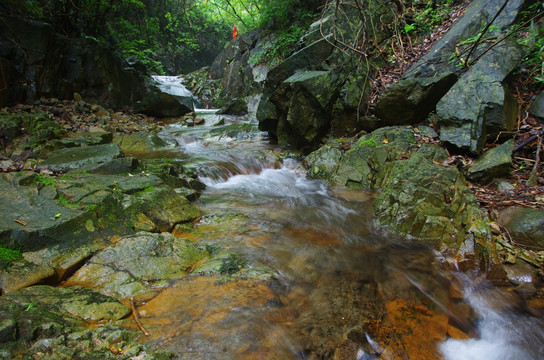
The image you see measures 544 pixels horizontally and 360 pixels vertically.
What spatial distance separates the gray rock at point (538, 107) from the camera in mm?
4113

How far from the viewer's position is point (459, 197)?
365 centimetres

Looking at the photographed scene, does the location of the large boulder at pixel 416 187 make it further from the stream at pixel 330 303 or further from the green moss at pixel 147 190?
Result: the green moss at pixel 147 190

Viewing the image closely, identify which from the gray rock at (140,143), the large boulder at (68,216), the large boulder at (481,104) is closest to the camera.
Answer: the large boulder at (68,216)

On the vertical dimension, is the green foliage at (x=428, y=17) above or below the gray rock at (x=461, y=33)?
above

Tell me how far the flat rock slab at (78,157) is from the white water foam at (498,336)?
227 inches

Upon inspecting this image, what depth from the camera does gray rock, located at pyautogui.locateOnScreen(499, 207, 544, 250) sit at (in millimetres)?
2877

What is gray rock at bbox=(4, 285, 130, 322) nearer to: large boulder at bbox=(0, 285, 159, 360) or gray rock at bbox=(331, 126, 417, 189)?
large boulder at bbox=(0, 285, 159, 360)

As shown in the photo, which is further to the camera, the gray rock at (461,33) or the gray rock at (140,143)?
the gray rock at (140,143)

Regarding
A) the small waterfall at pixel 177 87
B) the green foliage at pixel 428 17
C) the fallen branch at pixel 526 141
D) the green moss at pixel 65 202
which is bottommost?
the green moss at pixel 65 202

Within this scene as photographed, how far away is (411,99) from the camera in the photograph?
5.55 meters

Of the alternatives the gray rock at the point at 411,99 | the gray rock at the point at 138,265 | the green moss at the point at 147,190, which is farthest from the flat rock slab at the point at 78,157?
the gray rock at the point at 411,99

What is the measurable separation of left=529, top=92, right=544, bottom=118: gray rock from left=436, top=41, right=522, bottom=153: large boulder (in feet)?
0.66

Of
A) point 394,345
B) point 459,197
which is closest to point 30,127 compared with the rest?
point 394,345

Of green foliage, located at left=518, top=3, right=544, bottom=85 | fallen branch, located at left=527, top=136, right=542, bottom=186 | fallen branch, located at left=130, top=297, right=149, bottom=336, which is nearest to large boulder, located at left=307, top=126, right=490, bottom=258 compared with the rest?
fallen branch, located at left=527, top=136, right=542, bottom=186
